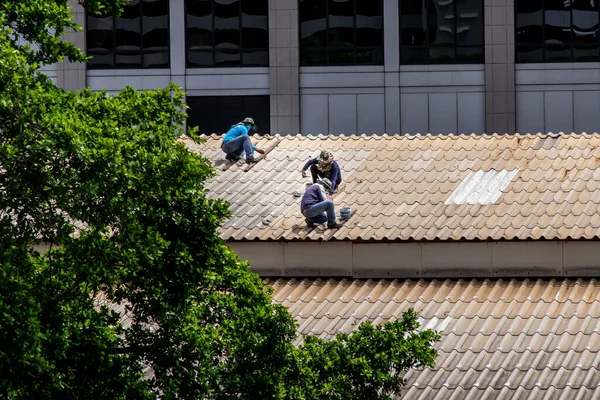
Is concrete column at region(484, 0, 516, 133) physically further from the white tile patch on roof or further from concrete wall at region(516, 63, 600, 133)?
the white tile patch on roof

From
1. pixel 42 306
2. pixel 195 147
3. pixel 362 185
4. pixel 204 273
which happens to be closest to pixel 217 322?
pixel 204 273

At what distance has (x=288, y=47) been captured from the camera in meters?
35.2

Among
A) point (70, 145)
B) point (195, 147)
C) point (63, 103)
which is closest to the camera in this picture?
point (70, 145)

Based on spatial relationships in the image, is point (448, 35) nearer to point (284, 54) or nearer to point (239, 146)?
point (284, 54)

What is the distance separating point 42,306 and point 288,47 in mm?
22379

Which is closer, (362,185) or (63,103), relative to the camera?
(63,103)

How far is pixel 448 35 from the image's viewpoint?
115ft

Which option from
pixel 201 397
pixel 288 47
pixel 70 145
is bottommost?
pixel 201 397

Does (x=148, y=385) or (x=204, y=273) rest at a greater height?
(x=204, y=273)

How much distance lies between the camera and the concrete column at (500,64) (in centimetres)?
3478

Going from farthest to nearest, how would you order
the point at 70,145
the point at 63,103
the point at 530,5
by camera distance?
the point at 530,5
the point at 63,103
the point at 70,145

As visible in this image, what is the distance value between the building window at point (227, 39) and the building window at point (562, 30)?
272 inches

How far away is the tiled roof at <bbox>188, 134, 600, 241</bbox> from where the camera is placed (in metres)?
22.1

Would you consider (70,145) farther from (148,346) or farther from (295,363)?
(295,363)
